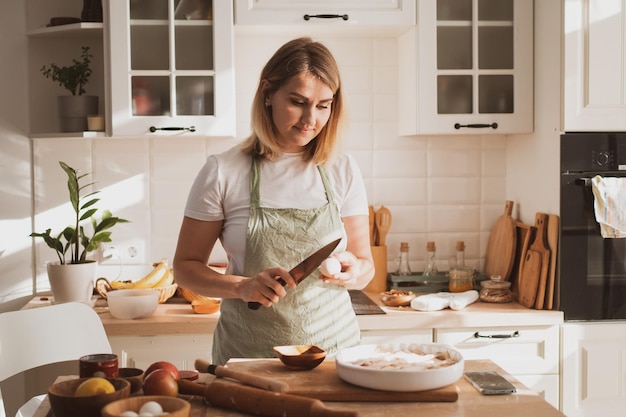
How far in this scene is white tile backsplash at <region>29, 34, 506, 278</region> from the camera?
11.6 feet

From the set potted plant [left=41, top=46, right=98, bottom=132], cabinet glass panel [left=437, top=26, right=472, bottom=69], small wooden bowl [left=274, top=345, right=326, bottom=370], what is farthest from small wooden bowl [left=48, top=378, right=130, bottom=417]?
cabinet glass panel [left=437, top=26, right=472, bottom=69]

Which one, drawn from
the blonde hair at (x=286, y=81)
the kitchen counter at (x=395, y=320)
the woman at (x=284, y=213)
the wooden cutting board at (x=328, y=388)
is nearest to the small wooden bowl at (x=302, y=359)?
the wooden cutting board at (x=328, y=388)

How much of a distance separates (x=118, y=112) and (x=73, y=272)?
654mm

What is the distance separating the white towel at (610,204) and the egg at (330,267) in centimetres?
143

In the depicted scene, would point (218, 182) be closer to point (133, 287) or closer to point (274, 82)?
point (274, 82)

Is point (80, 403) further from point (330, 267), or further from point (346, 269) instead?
point (346, 269)

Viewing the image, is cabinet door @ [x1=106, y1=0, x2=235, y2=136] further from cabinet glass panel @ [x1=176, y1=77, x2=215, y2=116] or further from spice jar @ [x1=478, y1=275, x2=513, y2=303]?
spice jar @ [x1=478, y1=275, x2=513, y2=303]

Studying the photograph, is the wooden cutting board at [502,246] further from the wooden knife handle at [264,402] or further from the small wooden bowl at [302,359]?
the wooden knife handle at [264,402]

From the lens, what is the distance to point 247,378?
168 centimetres

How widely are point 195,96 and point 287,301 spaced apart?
1.27 metres

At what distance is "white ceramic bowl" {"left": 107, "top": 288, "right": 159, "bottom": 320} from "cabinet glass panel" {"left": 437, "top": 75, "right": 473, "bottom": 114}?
4.55 feet

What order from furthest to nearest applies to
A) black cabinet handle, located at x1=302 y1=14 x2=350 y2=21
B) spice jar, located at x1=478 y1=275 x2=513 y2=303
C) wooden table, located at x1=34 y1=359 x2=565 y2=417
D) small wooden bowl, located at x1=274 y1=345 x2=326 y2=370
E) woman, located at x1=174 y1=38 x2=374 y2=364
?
spice jar, located at x1=478 y1=275 x2=513 y2=303
black cabinet handle, located at x1=302 y1=14 x2=350 y2=21
woman, located at x1=174 y1=38 x2=374 y2=364
small wooden bowl, located at x1=274 y1=345 x2=326 y2=370
wooden table, located at x1=34 y1=359 x2=565 y2=417

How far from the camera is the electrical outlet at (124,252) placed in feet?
11.6

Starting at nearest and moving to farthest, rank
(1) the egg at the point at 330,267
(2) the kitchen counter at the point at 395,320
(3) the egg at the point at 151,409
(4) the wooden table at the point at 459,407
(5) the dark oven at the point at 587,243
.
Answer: (3) the egg at the point at 151,409 < (4) the wooden table at the point at 459,407 < (1) the egg at the point at 330,267 < (2) the kitchen counter at the point at 395,320 < (5) the dark oven at the point at 587,243
